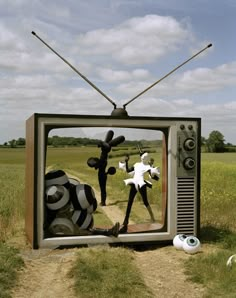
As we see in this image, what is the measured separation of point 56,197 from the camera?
7.56 meters

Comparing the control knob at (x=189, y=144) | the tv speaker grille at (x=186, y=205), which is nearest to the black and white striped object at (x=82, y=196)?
the tv speaker grille at (x=186, y=205)

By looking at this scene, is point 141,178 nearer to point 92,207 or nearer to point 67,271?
point 92,207

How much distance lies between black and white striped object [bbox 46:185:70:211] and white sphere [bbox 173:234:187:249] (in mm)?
1797

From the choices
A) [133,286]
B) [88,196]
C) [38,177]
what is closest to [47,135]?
[38,177]

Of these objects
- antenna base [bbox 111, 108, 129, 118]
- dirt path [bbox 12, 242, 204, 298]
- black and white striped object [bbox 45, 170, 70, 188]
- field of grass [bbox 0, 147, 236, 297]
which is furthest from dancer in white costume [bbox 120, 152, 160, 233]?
black and white striped object [bbox 45, 170, 70, 188]

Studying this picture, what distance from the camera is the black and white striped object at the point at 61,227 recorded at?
763 cm

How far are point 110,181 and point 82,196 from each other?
500mm

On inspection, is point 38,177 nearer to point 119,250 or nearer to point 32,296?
point 119,250

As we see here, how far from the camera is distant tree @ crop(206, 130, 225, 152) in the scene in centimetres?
3484

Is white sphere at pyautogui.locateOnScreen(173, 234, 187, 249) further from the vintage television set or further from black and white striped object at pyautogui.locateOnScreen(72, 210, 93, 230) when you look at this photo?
black and white striped object at pyautogui.locateOnScreen(72, 210, 93, 230)

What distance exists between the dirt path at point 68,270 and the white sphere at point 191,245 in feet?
0.34

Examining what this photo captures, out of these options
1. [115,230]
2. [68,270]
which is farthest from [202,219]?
[68,270]

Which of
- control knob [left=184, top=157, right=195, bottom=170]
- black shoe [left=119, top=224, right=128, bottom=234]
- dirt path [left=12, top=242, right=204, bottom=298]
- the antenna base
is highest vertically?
the antenna base

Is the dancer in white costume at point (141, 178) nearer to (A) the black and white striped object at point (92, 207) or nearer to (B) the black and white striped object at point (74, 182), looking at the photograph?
(A) the black and white striped object at point (92, 207)
